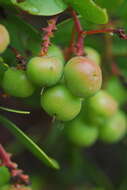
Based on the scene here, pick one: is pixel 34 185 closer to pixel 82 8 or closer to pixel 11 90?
pixel 11 90

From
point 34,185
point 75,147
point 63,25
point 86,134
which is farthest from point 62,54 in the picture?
point 34,185

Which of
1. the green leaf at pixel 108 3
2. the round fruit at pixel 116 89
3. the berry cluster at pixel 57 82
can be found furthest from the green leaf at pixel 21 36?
the round fruit at pixel 116 89

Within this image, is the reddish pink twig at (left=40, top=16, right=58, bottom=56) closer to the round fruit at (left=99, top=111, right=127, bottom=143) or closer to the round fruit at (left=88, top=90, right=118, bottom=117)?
the round fruit at (left=88, top=90, right=118, bottom=117)

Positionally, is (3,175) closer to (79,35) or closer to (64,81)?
(64,81)

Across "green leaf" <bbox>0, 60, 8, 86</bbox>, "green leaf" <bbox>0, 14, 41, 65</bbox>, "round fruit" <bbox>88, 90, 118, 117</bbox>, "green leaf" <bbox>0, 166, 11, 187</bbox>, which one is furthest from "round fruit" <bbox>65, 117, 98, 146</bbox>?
"green leaf" <bbox>0, 60, 8, 86</bbox>

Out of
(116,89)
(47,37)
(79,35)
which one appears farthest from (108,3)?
(116,89)

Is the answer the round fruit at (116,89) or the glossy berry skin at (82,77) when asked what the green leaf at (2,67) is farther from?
the round fruit at (116,89)
